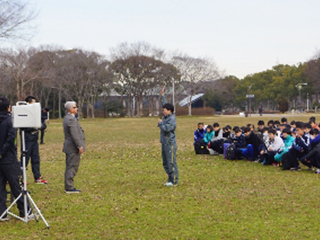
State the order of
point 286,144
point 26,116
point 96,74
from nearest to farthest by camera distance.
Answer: point 26,116
point 286,144
point 96,74

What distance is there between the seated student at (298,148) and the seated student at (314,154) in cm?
25

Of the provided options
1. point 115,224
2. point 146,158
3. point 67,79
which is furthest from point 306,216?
point 67,79

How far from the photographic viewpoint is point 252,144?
13828mm

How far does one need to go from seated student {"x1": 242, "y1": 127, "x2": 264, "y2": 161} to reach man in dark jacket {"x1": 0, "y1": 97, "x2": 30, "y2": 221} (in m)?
Answer: 8.58

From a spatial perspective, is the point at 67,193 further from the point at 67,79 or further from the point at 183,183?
the point at 67,79

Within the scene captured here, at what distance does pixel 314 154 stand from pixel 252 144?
300 cm

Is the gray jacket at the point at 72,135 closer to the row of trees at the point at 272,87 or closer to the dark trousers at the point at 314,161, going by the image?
the dark trousers at the point at 314,161

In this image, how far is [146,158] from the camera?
50.8 ft

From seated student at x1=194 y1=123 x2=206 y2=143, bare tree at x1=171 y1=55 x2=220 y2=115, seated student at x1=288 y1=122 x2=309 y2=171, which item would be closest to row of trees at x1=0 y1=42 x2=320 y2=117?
bare tree at x1=171 y1=55 x2=220 y2=115

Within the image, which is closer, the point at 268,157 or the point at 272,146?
the point at 272,146

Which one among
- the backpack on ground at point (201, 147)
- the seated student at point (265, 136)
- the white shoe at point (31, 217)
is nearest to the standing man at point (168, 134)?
the white shoe at point (31, 217)

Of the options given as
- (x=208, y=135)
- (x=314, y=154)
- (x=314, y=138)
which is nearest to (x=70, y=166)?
(x=314, y=154)

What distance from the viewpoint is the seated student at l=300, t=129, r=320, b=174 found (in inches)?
431

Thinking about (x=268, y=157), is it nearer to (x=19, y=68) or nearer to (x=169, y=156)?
(x=169, y=156)
